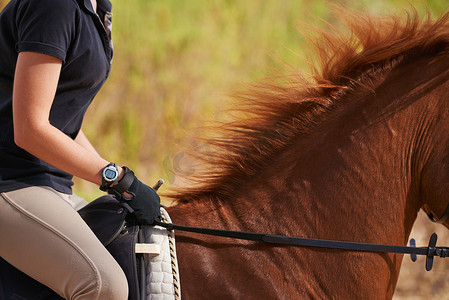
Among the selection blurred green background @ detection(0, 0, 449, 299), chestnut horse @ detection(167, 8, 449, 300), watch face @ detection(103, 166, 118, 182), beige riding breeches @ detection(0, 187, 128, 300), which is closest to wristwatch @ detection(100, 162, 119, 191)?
watch face @ detection(103, 166, 118, 182)

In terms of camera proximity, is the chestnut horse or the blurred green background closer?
the chestnut horse

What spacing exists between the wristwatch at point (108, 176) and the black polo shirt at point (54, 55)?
0.22 metres

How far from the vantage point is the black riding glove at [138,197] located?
1.61 m

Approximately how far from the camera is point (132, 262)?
158 cm

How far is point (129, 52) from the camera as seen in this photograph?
7.46m

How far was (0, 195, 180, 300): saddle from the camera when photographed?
1.55 meters

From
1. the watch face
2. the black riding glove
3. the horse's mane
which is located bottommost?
the black riding glove

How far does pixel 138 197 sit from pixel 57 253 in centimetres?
29

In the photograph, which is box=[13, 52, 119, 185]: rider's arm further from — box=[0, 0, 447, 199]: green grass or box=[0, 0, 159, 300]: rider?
box=[0, 0, 447, 199]: green grass

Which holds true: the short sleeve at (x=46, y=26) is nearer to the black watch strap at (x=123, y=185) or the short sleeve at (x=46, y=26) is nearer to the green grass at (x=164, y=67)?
the black watch strap at (x=123, y=185)

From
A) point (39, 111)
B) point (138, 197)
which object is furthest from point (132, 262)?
point (39, 111)

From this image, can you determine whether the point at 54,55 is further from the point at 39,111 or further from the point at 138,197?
the point at 138,197

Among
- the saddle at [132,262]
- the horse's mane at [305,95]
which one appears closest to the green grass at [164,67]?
the horse's mane at [305,95]

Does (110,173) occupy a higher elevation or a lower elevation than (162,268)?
higher
